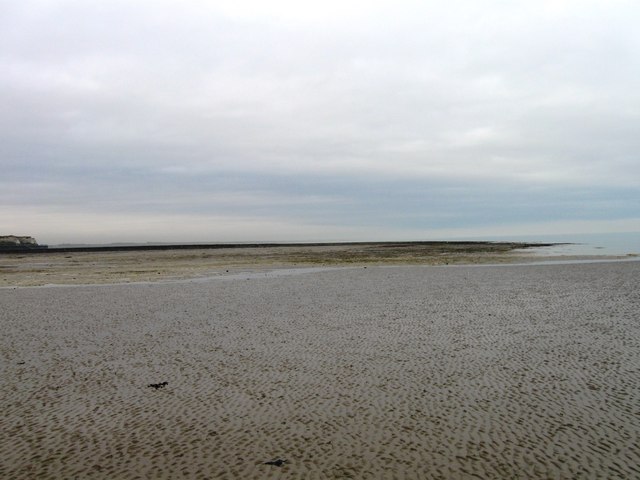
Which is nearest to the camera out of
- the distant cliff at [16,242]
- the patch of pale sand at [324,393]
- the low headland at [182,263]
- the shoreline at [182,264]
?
the patch of pale sand at [324,393]

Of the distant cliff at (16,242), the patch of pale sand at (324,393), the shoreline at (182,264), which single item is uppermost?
the distant cliff at (16,242)

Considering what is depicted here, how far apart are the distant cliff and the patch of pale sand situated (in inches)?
4829

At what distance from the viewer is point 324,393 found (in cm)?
784

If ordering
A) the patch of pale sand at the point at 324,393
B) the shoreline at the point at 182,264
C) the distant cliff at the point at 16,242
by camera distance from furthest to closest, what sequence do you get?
the distant cliff at the point at 16,242, the shoreline at the point at 182,264, the patch of pale sand at the point at 324,393

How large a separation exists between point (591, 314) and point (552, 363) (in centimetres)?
671

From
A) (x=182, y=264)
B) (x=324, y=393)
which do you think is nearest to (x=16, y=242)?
(x=182, y=264)

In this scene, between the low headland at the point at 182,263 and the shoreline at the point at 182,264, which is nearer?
the shoreline at the point at 182,264

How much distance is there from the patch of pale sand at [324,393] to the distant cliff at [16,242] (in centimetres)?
12266

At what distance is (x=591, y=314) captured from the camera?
14.9m

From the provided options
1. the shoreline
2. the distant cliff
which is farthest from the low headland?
the distant cliff

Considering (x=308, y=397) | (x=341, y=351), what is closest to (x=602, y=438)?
(x=308, y=397)

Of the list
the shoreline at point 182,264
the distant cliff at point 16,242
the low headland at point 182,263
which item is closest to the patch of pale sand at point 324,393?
the shoreline at point 182,264

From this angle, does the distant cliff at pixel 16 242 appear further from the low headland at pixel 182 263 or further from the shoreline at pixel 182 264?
the shoreline at pixel 182 264

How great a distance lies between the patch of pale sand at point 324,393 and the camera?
5.55 metres
